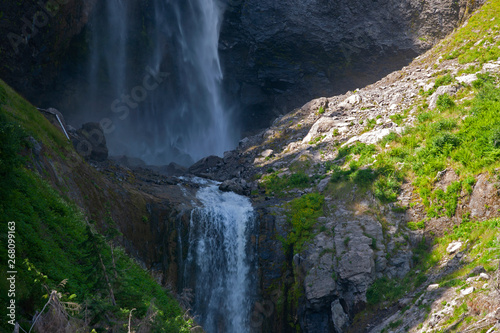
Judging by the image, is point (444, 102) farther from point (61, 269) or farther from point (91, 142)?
point (91, 142)

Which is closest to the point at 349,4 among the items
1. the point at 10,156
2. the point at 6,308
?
the point at 10,156

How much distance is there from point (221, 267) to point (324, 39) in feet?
87.4

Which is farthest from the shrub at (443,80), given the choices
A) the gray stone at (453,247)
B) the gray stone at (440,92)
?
the gray stone at (453,247)

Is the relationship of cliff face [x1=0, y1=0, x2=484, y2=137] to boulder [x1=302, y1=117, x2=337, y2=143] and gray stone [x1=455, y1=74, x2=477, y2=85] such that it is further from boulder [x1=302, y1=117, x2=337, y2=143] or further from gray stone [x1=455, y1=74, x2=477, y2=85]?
gray stone [x1=455, y1=74, x2=477, y2=85]

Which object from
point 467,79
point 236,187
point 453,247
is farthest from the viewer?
point 236,187

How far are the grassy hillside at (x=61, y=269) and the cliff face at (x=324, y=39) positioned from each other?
28973mm

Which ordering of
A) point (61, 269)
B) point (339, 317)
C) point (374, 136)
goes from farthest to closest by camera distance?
point (374, 136)
point (339, 317)
point (61, 269)

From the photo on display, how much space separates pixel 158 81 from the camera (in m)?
43.1

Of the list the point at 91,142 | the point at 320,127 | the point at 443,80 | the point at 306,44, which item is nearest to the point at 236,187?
the point at 320,127

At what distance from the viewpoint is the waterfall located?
38.3 meters

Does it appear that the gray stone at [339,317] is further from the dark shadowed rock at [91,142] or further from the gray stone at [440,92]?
the dark shadowed rock at [91,142]

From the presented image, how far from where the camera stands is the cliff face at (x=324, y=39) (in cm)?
3688

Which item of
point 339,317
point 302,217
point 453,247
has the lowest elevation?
point 339,317

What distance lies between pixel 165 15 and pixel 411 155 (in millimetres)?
31060
